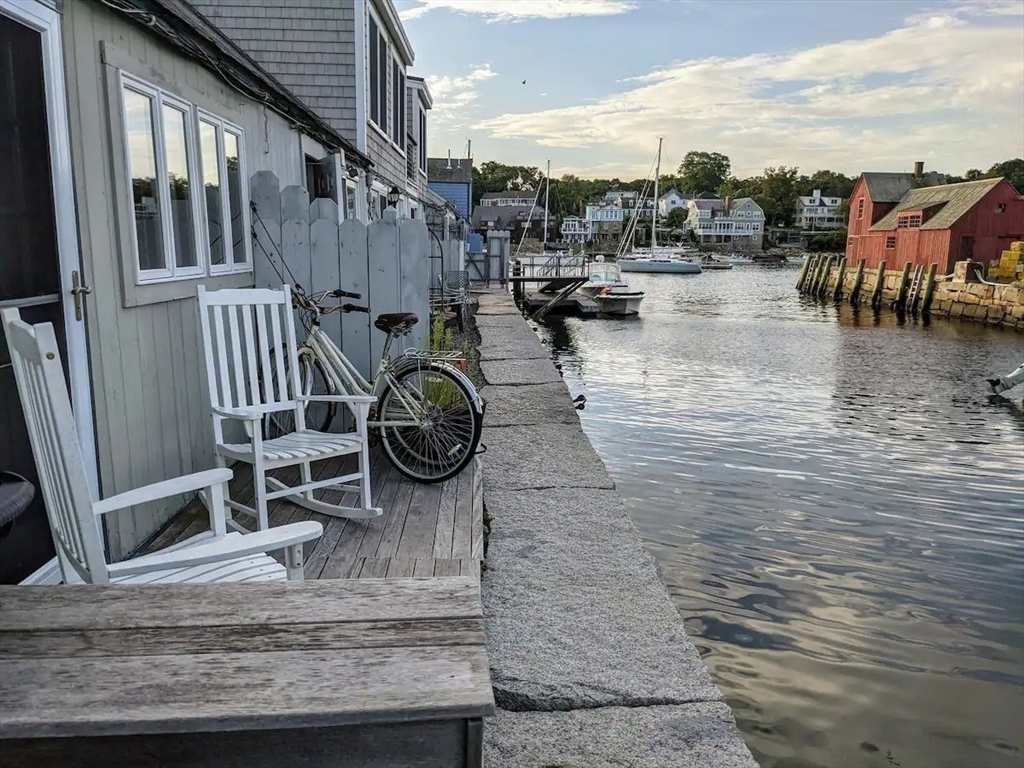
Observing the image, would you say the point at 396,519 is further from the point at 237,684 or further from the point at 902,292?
the point at 902,292

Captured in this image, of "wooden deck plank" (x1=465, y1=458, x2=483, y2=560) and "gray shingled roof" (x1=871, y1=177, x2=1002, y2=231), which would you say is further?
"gray shingled roof" (x1=871, y1=177, x2=1002, y2=231)

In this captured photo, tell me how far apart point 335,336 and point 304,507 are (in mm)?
1421

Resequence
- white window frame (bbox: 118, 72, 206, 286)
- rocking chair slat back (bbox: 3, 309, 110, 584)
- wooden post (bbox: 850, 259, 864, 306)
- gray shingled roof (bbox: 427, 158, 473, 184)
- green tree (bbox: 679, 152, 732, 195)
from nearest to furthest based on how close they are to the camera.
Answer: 1. rocking chair slat back (bbox: 3, 309, 110, 584)
2. white window frame (bbox: 118, 72, 206, 286)
3. gray shingled roof (bbox: 427, 158, 473, 184)
4. wooden post (bbox: 850, 259, 864, 306)
5. green tree (bbox: 679, 152, 732, 195)

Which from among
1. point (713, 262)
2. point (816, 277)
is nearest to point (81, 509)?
point (816, 277)

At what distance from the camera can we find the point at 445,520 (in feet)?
12.1

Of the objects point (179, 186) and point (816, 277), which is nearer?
point (179, 186)

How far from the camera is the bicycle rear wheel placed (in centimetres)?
413

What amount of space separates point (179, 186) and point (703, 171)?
144642 millimetres

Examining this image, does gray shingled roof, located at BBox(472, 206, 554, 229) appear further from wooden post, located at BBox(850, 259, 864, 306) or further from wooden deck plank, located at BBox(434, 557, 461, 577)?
wooden deck plank, located at BBox(434, 557, 461, 577)

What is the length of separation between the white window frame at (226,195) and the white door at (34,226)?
4.14 ft

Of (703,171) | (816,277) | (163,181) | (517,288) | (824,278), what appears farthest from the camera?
(703,171)

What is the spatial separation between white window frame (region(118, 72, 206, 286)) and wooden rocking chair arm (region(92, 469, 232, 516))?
1038 mm

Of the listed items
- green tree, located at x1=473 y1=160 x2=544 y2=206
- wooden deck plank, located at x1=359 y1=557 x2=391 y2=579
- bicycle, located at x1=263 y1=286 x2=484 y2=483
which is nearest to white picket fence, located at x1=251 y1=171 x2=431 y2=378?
bicycle, located at x1=263 y1=286 x2=484 y2=483

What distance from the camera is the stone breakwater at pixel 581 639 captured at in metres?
2.34
